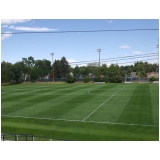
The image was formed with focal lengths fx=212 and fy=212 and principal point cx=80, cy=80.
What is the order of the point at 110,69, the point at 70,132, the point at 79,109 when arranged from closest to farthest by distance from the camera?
the point at 70,132
the point at 79,109
the point at 110,69

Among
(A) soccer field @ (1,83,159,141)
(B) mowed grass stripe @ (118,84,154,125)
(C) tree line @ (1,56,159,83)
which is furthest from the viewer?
(C) tree line @ (1,56,159,83)

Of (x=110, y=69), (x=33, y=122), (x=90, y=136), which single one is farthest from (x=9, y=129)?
(x=110, y=69)

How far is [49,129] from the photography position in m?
9.80

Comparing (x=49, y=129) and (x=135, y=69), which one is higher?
(x=135, y=69)

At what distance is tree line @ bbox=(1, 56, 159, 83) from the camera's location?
34469 millimetres

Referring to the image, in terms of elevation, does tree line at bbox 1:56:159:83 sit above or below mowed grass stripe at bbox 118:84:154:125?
above

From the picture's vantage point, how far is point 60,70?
4478 cm

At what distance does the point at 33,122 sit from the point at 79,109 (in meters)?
3.46

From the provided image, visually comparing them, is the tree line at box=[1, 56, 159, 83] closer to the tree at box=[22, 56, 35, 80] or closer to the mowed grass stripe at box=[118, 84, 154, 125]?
the tree at box=[22, 56, 35, 80]

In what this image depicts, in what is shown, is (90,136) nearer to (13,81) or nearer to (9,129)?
(9,129)

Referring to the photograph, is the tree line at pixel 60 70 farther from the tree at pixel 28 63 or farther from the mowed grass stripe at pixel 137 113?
the mowed grass stripe at pixel 137 113

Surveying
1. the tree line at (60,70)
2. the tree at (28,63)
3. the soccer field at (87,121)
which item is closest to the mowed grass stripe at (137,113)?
the soccer field at (87,121)

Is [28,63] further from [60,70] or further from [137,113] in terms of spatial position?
[137,113]

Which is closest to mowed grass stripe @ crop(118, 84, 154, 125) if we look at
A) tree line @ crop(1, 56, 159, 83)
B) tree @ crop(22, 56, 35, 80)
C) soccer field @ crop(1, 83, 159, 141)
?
Answer: soccer field @ crop(1, 83, 159, 141)
